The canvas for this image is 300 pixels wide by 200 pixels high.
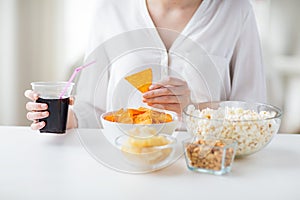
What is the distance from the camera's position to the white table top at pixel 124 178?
0.92 meters

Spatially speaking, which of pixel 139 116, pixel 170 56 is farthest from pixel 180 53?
pixel 139 116

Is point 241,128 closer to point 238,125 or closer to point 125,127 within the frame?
point 238,125

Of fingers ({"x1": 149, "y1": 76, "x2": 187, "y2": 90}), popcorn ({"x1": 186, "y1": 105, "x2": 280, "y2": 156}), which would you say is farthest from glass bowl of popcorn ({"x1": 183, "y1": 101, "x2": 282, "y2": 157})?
fingers ({"x1": 149, "y1": 76, "x2": 187, "y2": 90})

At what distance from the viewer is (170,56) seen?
145 cm

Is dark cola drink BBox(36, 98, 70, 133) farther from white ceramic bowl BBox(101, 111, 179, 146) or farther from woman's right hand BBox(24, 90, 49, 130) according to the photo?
white ceramic bowl BBox(101, 111, 179, 146)

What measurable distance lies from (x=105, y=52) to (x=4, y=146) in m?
0.42

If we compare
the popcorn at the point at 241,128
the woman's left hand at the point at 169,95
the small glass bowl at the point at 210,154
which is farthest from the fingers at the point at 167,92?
the small glass bowl at the point at 210,154

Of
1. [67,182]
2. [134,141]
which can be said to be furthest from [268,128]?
[67,182]

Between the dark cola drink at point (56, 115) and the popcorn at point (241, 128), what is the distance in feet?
1.17

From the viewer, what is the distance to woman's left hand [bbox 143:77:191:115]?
1228mm

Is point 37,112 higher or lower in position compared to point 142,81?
lower

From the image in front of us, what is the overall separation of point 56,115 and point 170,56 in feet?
1.36

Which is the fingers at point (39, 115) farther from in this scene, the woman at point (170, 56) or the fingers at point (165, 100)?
the fingers at point (165, 100)

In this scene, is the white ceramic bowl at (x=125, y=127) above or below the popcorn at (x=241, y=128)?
below
